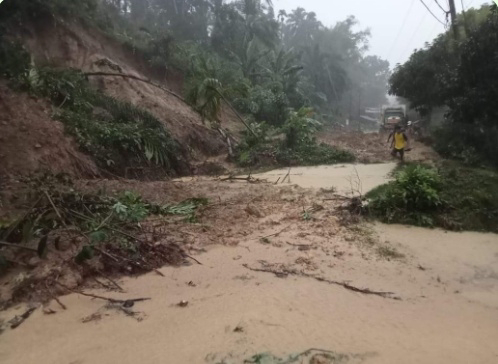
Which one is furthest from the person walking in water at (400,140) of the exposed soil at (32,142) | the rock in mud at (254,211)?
the exposed soil at (32,142)

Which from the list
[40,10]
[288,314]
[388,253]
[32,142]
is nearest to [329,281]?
[288,314]

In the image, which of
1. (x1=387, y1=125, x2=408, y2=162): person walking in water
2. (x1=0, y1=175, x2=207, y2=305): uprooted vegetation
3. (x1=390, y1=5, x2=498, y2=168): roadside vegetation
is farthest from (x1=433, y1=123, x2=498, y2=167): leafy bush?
(x1=0, y1=175, x2=207, y2=305): uprooted vegetation

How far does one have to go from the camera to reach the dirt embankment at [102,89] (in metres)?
9.26

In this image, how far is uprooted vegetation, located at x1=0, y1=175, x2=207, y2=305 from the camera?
4.60 m

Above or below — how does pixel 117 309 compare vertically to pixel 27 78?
below

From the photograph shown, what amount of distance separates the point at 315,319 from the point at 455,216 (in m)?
4.27

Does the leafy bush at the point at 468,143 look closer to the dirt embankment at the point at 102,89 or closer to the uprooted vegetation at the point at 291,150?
the uprooted vegetation at the point at 291,150

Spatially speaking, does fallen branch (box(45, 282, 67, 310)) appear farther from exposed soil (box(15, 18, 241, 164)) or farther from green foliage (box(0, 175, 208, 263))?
exposed soil (box(15, 18, 241, 164))

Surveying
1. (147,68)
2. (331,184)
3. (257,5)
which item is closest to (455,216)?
(331,184)

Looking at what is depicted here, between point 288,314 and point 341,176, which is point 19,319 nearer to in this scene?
point 288,314

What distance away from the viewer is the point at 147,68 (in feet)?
63.4

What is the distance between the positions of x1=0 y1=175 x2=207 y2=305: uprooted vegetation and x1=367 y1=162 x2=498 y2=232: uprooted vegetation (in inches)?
159

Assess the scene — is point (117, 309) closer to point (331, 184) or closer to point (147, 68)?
point (331, 184)

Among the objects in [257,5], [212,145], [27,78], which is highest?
[257,5]
